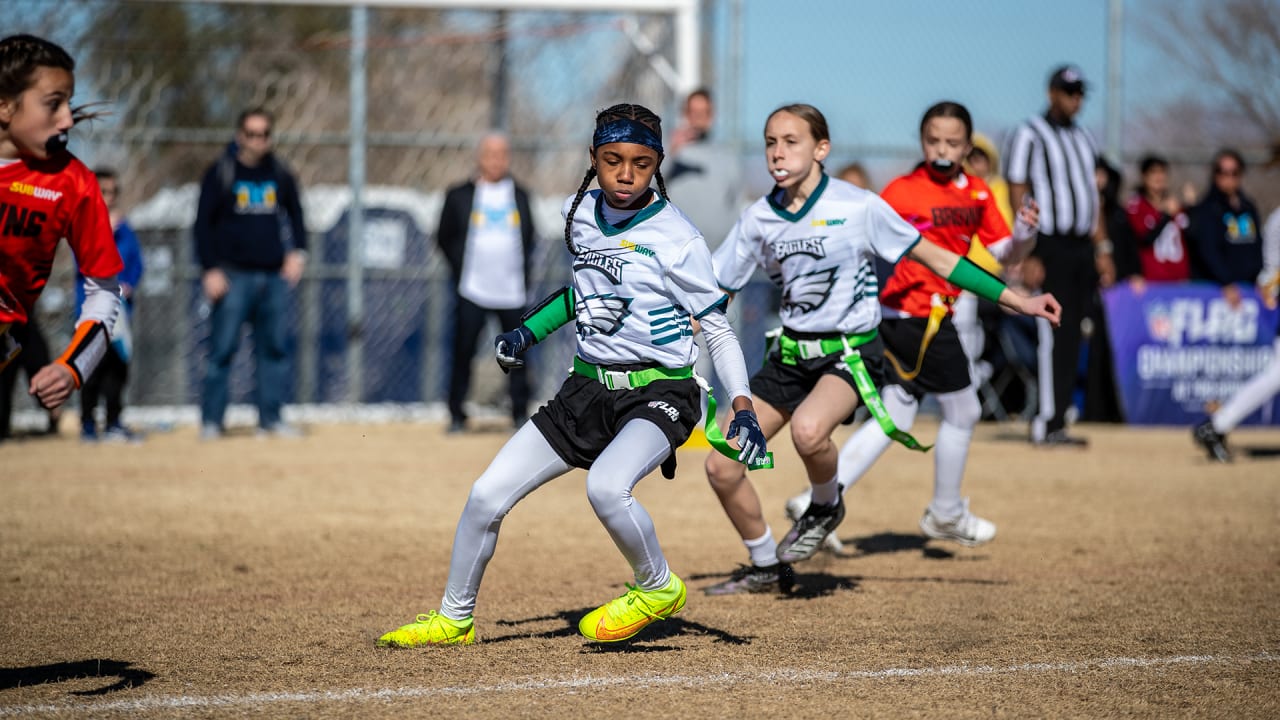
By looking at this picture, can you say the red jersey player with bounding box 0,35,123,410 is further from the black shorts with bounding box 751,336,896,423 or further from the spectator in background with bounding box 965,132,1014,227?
the spectator in background with bounding box 965,132,1014,227

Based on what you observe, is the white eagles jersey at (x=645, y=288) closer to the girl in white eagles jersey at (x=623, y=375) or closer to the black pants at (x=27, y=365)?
the girl in white eagles jersey at (x=623, y=375)

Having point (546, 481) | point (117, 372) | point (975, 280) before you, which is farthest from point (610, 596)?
point (117, 372)

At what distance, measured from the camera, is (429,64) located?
1498cm

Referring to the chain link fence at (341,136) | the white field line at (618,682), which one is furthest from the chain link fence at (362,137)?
the white field line at (618,682)

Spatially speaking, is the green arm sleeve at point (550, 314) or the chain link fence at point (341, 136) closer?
the green arm sleeve at point (550, 314)

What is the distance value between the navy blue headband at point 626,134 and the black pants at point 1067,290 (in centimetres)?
703

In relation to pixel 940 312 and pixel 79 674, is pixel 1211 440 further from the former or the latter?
pixel 79 674

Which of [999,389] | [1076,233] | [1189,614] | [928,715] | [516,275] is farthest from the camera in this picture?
[999,389]

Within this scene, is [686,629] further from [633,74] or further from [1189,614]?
[633,74]

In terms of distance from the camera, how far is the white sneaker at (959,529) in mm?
7207

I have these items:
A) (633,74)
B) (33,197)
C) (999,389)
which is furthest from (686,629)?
(633,74)

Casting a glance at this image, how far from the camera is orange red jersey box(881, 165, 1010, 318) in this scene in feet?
23.1

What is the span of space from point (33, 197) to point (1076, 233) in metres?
8.60

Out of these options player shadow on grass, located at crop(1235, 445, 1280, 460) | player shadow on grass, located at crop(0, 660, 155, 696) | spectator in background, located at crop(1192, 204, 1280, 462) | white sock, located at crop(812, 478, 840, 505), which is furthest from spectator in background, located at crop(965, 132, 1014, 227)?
player shadow on grass, located at crop(0, 660, 155, 696)
